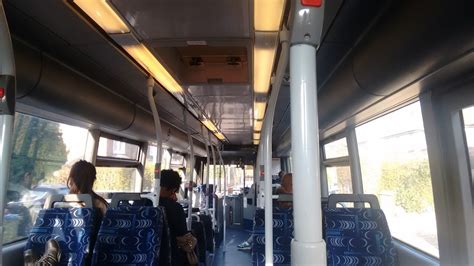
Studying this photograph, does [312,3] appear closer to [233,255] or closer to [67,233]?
[67,233]

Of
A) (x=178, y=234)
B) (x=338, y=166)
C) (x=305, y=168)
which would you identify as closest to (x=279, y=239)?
(x=178, y=234)

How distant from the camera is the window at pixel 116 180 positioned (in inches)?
160

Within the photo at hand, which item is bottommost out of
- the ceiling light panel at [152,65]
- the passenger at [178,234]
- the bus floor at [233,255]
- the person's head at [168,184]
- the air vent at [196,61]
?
the bus floor at [233,255]

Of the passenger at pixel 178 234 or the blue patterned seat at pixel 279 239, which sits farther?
the passenger at pixel 178 234

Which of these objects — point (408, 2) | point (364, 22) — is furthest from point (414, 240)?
point (408, 2)

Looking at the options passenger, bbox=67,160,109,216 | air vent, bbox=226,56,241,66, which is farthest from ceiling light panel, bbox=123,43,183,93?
passenger, bbox=67,160,109,216

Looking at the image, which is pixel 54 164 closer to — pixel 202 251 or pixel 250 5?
pixel 202 251

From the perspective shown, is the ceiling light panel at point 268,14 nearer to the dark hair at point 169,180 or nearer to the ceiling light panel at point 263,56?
the ceiling light panel at point 263,56

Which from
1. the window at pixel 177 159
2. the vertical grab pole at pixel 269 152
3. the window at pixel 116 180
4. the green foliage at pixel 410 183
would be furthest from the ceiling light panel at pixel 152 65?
the window at pixel 177 159

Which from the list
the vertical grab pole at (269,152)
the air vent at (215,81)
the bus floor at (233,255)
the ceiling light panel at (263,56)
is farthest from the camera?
the bus floor at (233,255)

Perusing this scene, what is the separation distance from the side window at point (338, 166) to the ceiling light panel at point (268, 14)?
9.96 ft

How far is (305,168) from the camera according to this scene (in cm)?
64

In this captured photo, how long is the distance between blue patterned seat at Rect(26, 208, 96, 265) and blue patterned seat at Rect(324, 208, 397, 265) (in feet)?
5.36

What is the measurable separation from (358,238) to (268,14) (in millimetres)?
1515
